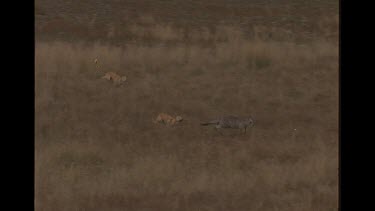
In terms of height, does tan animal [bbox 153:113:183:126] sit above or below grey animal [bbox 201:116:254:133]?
below

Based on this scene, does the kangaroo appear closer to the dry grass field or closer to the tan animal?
the dry grass field

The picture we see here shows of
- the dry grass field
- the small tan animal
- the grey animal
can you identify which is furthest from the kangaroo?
the grey animal

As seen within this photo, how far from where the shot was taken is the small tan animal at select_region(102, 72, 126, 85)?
13.3 meters

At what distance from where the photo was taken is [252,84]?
1346 centimetres

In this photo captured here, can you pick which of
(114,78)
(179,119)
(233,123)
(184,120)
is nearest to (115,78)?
(114,78)

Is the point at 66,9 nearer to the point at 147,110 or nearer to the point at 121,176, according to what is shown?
the point at 147,110

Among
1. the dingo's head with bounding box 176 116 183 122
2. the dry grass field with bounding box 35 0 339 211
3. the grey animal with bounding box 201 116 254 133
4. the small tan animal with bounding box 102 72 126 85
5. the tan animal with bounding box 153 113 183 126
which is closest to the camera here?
the dry grass field with bounding box 35 0 339 211

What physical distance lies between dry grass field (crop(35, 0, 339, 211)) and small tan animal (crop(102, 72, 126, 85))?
14 centimetres

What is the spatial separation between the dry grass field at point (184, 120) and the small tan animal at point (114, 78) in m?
0.14

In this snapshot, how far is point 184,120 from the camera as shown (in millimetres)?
11133

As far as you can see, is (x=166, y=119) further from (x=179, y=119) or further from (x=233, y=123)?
(x=233, y=123)

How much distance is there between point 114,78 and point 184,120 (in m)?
2.88

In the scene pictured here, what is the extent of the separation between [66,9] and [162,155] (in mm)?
17690
